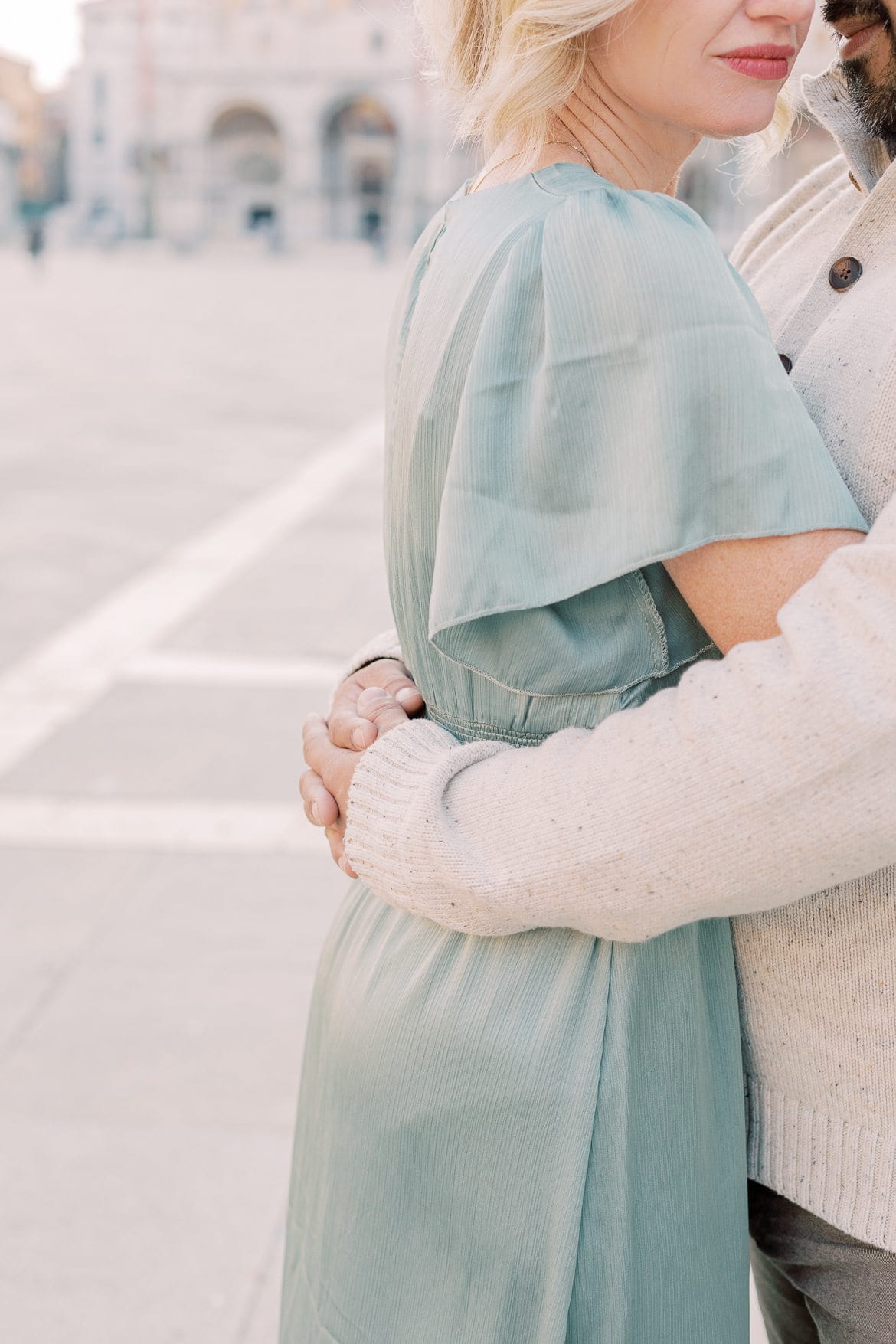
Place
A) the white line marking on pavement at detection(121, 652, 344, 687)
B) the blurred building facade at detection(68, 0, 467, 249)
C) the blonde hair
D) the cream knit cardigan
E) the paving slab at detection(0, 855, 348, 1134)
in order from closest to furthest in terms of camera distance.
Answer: the cream knit cardigan, the blonde hair, the paving slab at detection(0, 855, 348, 1134), the white line marking on pavement at detection(121, 652, 344, 687), the blurred building facade at detection(68, 0, 467, 249)

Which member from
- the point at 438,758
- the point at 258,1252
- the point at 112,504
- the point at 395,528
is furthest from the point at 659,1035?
the point at 112,504

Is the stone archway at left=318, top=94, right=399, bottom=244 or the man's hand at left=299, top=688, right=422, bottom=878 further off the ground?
the man's hand at left=299, top=688, right=422, bottom=878

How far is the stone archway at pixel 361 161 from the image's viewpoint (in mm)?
72750

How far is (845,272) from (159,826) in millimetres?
3422

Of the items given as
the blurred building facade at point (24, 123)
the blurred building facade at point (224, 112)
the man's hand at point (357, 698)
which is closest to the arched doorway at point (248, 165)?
the blurred building facade at point (224, 112)

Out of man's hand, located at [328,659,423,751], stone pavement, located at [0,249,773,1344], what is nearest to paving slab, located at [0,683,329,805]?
stone pavement, located at [0,249,773,1344]

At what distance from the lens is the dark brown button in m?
1.14

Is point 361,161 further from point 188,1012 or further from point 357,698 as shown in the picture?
point 357,698

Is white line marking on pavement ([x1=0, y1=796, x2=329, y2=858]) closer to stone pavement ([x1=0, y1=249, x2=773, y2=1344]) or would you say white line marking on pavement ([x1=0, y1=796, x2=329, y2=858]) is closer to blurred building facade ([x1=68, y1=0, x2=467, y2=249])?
stone pavement ([x1=0, y1=249, x2=773, y2=1344])

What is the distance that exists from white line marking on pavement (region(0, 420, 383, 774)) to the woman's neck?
3909 mm

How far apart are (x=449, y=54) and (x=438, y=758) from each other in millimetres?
595

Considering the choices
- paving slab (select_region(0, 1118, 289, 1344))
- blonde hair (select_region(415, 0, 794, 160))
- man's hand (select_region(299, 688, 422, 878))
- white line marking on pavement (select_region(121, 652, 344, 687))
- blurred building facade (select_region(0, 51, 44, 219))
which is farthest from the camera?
blurred building facade (select_region(0, 51, 44, 219))

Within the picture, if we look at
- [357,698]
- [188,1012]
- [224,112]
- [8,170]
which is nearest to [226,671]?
[188,1012]

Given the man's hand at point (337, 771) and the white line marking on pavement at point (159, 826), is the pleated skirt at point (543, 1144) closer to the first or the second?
the man's hand at point (337, 771)
